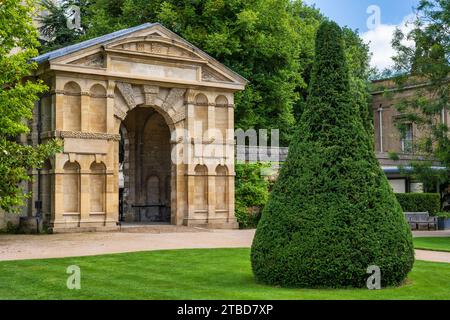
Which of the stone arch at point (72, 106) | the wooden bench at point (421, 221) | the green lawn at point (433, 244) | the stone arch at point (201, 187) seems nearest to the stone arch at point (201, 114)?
the stone arch at point (201, 187)

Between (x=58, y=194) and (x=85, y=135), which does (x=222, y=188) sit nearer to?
(x=85, y=135)

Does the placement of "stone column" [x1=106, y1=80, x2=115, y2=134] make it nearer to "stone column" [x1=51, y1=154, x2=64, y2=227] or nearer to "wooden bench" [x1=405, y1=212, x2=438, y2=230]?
"stone column" [x1=51, y1=154, x2=64, y2=227]

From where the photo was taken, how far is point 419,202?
4003 cm

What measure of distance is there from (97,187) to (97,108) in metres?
3.38

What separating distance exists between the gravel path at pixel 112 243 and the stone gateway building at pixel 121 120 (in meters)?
2.40

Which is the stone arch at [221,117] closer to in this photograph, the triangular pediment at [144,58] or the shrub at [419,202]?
the triangular pediment at [144,58]

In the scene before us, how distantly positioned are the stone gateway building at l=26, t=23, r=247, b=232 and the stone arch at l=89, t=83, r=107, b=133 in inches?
1.7

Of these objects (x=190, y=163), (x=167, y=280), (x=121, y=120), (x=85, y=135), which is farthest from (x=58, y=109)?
(x=167, y=280)

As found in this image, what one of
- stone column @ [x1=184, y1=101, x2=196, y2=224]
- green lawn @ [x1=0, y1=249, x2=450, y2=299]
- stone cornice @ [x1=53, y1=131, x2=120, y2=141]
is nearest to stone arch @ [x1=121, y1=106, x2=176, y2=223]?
stone column @ [x1=184, y1=101, x2=196, y2=224]

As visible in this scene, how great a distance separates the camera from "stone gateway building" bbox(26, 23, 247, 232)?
28.8 meters

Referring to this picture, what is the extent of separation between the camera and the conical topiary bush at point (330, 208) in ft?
40.4

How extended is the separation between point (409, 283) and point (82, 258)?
8921mm
